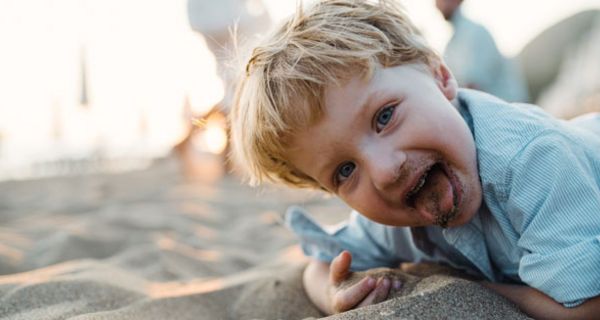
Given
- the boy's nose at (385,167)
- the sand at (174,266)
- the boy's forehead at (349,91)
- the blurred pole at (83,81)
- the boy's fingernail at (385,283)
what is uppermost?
the boy's forehead at (349,91)

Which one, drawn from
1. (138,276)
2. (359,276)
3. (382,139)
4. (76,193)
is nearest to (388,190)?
(382,139)

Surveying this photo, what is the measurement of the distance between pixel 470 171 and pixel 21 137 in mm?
9091

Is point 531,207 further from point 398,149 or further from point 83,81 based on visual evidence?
point 83,81

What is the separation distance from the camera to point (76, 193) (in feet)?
15.4

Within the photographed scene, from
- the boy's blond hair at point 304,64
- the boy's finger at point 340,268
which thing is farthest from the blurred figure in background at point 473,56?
the boy's finger at point 340,268

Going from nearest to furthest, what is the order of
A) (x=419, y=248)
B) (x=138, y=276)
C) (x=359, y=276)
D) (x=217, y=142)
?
1. (x=359, y=276)
2. (x=419, y=248)
3. (x=138, y=276)
4. (x=217, y=142)

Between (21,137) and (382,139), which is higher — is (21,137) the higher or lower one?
the lower one

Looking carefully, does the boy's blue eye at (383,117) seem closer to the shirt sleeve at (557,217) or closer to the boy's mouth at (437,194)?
the boy's mouth at (437,194)

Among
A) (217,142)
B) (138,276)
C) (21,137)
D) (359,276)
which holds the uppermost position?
(359,276)

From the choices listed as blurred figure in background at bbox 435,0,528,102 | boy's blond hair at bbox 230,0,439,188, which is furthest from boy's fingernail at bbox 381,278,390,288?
blurred figure in background at bbox 435,0,528,102

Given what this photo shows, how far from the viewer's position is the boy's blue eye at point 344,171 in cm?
138

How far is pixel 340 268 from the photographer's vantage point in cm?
157

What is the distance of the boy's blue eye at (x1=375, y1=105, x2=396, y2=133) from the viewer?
1.32 m

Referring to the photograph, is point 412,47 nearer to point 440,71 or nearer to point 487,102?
point 440,71
